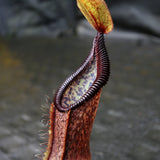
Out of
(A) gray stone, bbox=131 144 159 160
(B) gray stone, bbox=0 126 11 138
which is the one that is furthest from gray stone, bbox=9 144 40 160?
(A) gray stone, bbox=131 144 159 160

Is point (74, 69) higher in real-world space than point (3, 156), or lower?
higher

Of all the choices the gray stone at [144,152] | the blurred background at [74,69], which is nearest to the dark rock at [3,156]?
the blurred background at [74,69]

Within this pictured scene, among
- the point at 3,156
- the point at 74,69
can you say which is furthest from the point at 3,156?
the point at 74,69

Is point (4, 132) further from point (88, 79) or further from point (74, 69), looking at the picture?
point (74, 69)

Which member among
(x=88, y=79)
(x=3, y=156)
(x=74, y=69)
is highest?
(x=74, y=69)

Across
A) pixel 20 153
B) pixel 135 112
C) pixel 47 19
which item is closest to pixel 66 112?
pixel 20 153

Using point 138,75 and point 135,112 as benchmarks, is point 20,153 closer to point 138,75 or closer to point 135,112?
point 135,112

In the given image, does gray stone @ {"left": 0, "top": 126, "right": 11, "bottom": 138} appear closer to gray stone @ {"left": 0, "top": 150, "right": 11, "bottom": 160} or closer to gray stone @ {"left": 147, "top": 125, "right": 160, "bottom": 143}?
gray stone @ {"left": 0, "top": 150, "right": 11, "bottom": 160}

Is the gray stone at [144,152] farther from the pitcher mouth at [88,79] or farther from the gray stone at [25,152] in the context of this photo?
the pitcher mouth at [88,79]
